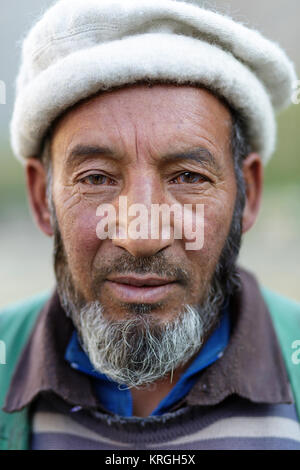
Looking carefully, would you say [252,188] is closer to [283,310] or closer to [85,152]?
[283,310]

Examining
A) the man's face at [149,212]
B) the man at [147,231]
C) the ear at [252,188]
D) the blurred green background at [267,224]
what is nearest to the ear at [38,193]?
the man at [147,231]

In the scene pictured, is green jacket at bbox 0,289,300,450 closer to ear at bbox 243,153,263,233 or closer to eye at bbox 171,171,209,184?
ear at bbox 243,153,263,233

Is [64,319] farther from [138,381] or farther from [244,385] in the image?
[244,385]

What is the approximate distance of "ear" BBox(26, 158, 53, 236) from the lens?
2234mm

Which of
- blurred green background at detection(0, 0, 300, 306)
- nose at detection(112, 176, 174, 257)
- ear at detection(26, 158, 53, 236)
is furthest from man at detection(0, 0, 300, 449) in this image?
blurred green background at detection(0, 0, 300, 306)

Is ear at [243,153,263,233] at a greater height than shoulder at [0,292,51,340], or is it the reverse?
ear at [243,153,263,233]

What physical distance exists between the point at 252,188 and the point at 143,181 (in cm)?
73

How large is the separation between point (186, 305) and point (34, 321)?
2.99 ft

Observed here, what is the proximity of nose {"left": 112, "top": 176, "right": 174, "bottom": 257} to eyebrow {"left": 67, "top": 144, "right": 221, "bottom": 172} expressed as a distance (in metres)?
0.12

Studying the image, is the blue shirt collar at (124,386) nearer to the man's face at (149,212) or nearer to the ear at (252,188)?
the man's face at (149,212)

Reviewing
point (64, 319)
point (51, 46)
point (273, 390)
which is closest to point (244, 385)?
point (273, 390)

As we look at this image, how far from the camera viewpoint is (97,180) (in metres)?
1.87

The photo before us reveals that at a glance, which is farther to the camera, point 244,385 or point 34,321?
point 34,321
